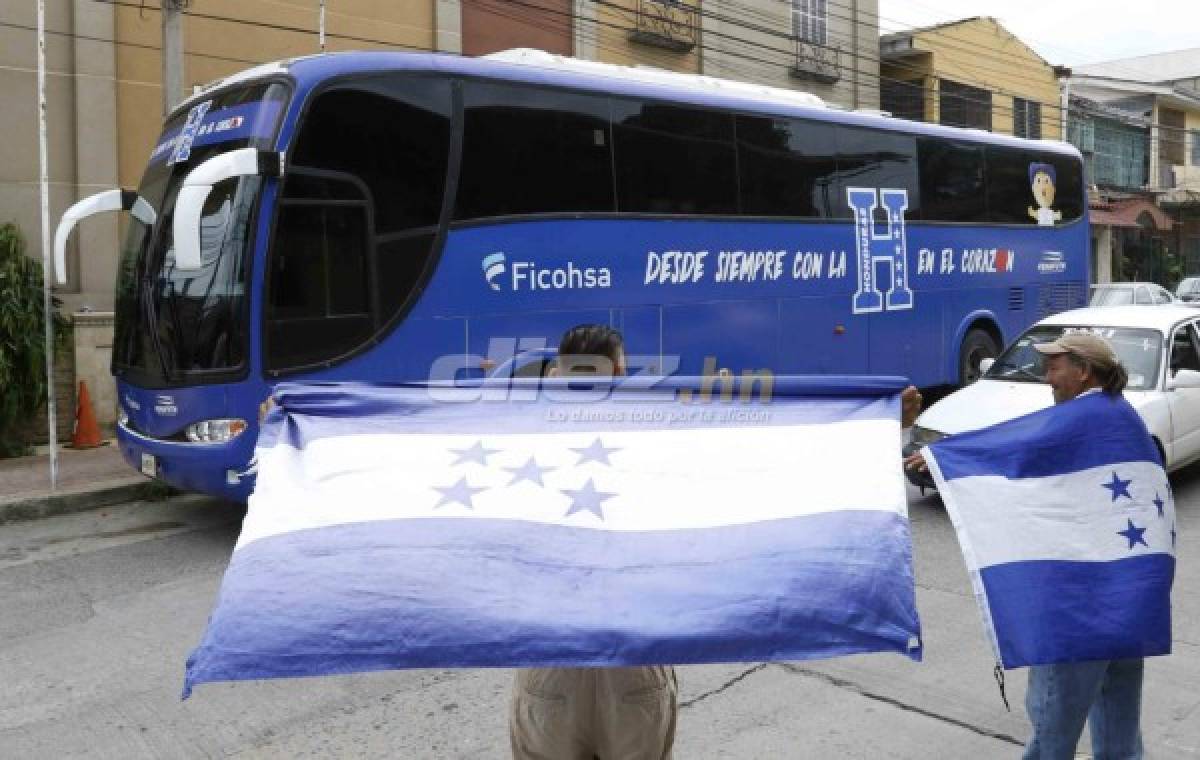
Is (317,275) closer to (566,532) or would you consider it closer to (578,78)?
(578,78)

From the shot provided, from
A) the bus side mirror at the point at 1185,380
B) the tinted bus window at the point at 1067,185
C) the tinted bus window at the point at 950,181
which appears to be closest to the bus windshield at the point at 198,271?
the bus side mirror at the point at 1185,380

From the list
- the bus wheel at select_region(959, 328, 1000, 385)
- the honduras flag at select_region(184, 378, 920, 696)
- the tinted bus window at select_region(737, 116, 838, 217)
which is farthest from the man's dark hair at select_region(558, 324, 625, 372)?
the bus wheel at select_region(959, 328, 1000, 385)

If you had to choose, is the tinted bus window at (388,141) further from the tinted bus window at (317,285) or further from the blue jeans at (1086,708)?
the blue jeans at (1086,708)

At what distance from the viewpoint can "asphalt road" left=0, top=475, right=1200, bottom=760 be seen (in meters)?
4.44

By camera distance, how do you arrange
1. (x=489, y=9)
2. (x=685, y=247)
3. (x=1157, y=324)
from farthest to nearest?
1. (x=489, y=9)
2. (x=685, y=247)
3. (x=1157, y=324)

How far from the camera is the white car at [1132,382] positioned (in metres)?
8.43

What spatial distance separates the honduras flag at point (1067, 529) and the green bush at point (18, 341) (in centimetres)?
1068

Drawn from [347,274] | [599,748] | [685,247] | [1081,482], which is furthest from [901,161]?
[599,748]

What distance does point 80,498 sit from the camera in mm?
9664

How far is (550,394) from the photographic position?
10.4ft

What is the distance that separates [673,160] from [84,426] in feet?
23.3

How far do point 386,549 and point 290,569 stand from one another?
23cm

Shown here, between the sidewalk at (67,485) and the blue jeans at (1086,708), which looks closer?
the blue jeans at (1086,708)

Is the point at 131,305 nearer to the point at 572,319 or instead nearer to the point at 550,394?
the point at 572,319
